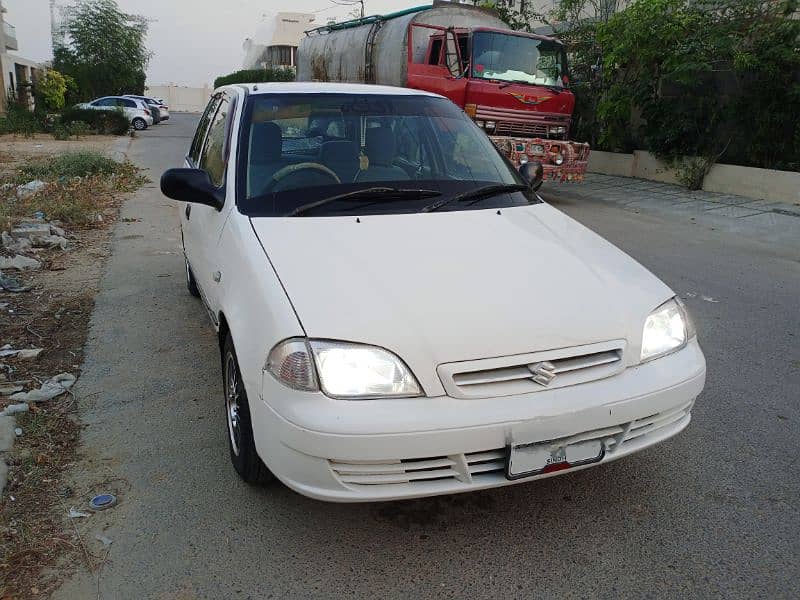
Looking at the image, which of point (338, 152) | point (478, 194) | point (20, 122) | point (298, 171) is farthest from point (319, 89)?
point (20, 122)

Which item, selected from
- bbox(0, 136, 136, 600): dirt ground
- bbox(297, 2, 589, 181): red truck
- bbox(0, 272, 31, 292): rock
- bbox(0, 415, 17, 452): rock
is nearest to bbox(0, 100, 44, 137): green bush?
bbox(297, 2, 589, 181): red truck

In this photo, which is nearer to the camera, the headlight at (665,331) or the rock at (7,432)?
the headlight at (665,331)

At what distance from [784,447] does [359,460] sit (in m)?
2.29

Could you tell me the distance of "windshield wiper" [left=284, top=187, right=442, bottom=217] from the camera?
327cm

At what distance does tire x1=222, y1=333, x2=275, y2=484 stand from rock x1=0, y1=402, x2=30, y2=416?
1.25m

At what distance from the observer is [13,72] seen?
37375 mm

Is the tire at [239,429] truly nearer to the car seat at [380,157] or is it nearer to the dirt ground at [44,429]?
the dirt ground at [44,429]

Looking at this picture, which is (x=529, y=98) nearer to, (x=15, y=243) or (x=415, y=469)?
(x=15, y=243)

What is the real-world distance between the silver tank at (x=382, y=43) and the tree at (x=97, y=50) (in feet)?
91.2

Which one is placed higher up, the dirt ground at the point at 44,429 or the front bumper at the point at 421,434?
the front bumper at the point at 421,434

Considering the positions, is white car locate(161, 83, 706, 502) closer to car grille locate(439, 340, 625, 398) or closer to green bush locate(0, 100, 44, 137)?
car grille locate(439, 340, 625, 398)

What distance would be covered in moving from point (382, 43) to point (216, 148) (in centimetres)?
1000

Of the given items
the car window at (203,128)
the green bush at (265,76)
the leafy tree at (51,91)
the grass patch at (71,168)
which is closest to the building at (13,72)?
the leafy tree at (51,91)

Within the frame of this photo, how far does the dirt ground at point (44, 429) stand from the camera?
2.51m
